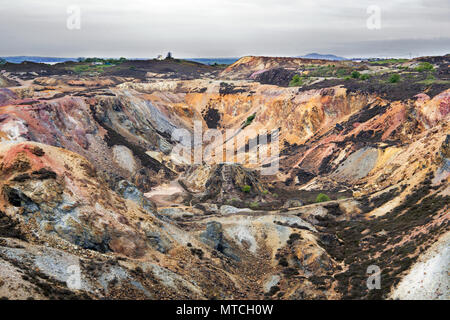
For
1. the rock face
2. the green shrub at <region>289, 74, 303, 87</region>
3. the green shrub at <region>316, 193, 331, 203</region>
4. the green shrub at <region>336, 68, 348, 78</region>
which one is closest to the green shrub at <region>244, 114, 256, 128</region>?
the rock face

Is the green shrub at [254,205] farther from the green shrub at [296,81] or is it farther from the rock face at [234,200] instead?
the green shrub at [296,81]

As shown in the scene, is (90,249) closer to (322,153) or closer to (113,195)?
(113,195)

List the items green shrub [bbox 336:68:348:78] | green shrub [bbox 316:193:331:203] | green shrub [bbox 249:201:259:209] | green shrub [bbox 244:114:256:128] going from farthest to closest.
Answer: green shrub [bbox 336:68:348:78], green shrub [bbox 244:114:256:128], green shrub [bbox 249:201:259:209], green shrub [bbox 316:193:331:203]

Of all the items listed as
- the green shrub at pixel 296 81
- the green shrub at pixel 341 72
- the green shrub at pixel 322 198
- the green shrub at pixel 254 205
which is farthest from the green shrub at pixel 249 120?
the green shrub at pixel 322 198

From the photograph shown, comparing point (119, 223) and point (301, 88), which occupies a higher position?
point (301, 88)

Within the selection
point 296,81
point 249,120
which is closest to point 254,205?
point 249,120

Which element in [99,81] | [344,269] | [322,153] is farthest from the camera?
[99,81]

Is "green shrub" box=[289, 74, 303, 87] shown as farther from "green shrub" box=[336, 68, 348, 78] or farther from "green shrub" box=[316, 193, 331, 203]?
"green shrub" box=[316, 193, 331, 203]
